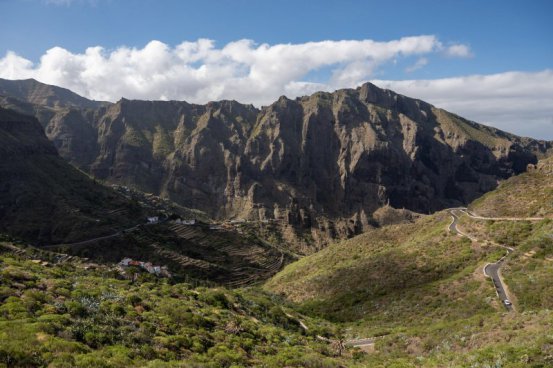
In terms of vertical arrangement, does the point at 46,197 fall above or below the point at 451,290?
above

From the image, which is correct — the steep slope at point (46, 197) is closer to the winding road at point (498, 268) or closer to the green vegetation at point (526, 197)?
the winding road at point (498, 268)

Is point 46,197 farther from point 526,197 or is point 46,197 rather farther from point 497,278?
point 526,197

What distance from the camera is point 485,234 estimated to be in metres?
64.3

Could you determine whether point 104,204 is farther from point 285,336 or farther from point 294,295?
point 285,336

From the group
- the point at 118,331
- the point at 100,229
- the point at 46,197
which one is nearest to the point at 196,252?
the point at 100,229

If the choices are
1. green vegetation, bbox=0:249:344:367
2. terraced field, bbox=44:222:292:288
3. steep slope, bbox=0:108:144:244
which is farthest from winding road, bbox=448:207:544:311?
steep slope, bbox=0:108:144:244

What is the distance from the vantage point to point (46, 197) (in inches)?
5330

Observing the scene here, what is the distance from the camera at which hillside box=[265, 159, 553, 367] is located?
28.4 metres

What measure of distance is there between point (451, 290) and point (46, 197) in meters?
133

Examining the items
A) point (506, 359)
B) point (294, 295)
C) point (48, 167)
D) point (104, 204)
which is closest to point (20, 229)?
point (104, 204)

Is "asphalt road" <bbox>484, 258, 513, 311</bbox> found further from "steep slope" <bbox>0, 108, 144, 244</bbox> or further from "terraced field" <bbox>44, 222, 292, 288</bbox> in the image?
"steep slope" <bbox>0, 108, 144, 244</bbox>

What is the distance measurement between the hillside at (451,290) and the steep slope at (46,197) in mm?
77243

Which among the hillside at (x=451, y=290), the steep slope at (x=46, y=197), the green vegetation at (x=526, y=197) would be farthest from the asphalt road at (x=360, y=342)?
the steep slope at (x=46, y=197)

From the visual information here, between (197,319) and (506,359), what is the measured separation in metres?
20.8
